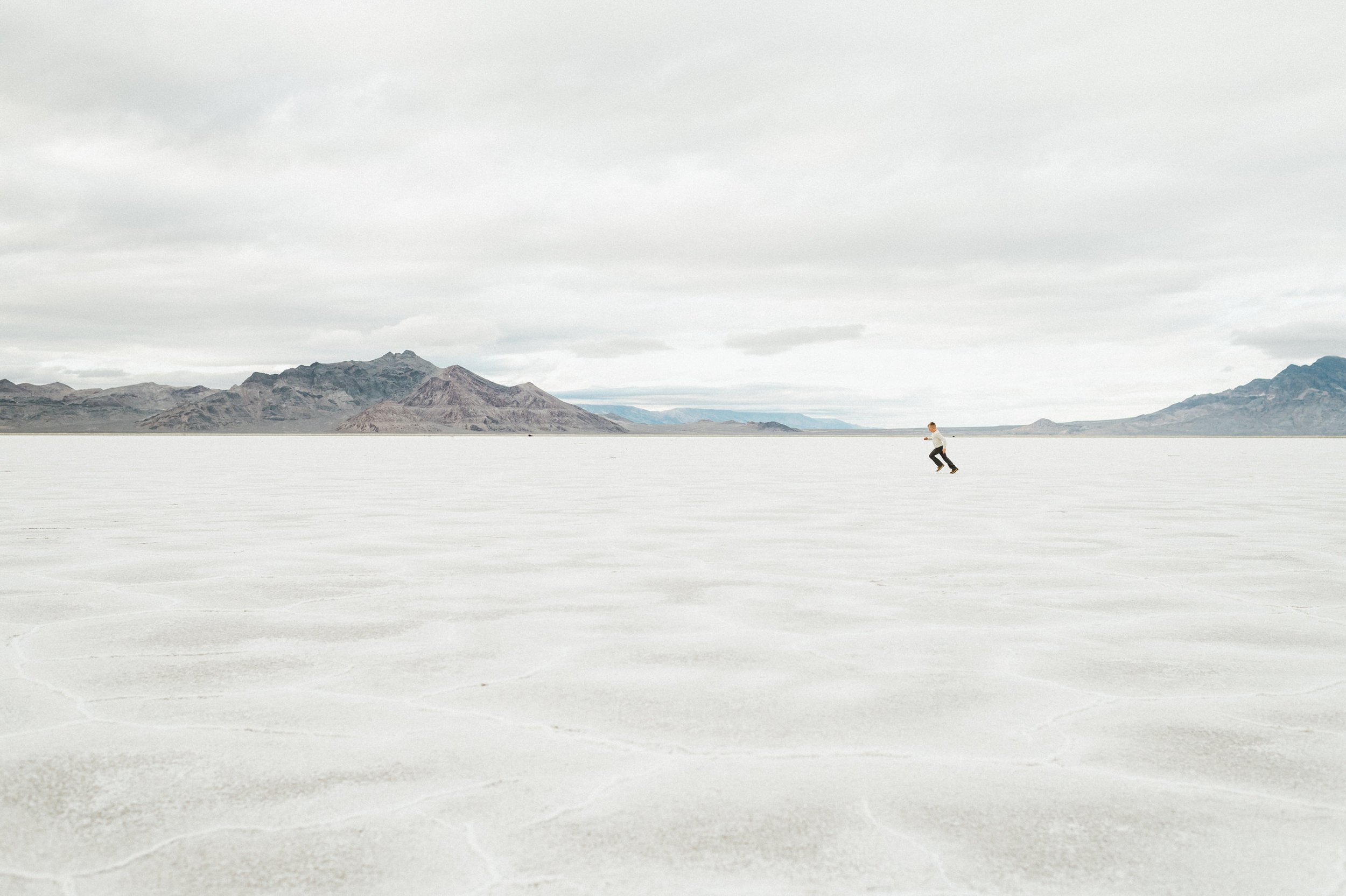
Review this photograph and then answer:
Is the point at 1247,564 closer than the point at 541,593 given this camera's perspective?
No

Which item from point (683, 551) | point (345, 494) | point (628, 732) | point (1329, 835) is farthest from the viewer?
point (345, 494)

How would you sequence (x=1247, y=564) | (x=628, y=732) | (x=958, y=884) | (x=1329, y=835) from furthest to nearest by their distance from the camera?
(x=1247, y=564) → (x=628, y=732) → (x=1329, y=835) → (x=958, y=884)

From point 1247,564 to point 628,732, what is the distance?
6831 millimetres

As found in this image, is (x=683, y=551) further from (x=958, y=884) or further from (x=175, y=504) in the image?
(x=175, y=504)

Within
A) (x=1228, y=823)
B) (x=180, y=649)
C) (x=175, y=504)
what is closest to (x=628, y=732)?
(x=1228, y=823)

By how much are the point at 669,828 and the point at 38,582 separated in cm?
642

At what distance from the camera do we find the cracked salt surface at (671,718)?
2.60 meters

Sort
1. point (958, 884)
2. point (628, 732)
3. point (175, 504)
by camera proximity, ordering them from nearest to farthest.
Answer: point (958, 884) → point (628, 732) → point (175, 504)

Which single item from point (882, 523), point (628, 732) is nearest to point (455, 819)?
point (628, 732)

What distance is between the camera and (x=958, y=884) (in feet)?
8.05

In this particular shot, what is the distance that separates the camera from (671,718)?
381 centimetres

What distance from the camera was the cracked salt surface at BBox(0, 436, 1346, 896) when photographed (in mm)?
2604

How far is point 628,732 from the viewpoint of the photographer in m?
3.63

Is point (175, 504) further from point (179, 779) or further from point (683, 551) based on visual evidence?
point (179, 779)
